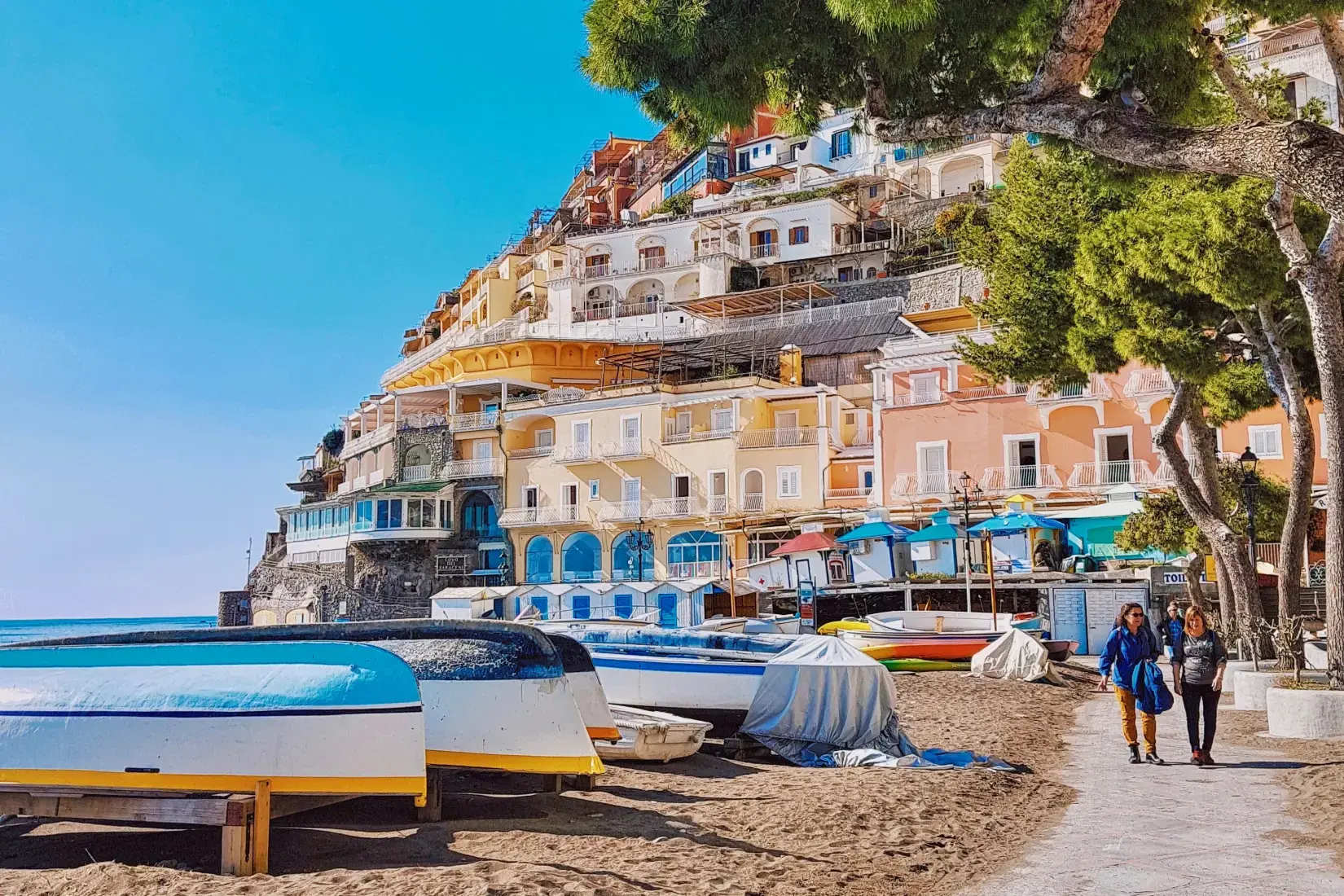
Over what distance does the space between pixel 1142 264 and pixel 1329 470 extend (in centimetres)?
325

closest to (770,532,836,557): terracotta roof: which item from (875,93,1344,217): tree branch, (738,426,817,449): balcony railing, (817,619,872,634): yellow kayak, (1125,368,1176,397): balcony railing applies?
(817,619,872,634): yellow kayak

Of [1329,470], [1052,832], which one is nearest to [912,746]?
[1052,832]

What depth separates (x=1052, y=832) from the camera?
7.30 metres

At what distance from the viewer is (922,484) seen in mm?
36062

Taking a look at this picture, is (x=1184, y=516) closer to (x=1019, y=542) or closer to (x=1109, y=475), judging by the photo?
(x=1109, y=475)

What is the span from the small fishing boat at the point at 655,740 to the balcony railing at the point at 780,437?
30.1 meters

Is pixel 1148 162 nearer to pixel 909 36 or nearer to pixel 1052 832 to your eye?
pixel 909 36

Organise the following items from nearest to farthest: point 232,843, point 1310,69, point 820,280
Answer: point 232,843, point 1310,69, point 820,280

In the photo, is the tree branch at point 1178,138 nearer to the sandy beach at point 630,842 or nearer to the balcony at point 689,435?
the sandy beach at point 630,842

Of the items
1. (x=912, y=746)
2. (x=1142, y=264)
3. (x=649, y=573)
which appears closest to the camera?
(x=912, y=746)

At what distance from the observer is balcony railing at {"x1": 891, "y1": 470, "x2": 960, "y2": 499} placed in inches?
1400

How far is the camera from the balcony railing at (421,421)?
167 ft

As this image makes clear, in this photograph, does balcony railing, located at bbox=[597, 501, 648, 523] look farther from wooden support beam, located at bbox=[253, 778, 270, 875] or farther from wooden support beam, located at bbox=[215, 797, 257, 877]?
wooden support beam, located at bbox=[215, 797, 257, 877]

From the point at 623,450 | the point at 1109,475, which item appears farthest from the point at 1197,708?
the point at 623,450
